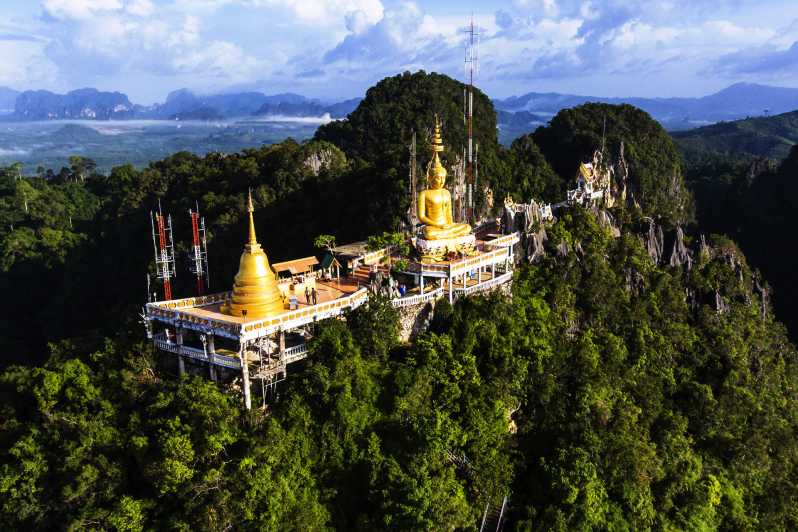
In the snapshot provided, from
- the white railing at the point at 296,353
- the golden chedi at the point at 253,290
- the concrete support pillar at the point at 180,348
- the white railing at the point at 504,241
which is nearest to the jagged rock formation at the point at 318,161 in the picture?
the white railing at the point at 504,241

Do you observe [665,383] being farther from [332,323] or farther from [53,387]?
[53,387]

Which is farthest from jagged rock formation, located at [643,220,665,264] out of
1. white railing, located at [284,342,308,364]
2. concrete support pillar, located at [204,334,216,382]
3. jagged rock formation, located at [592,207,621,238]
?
concrete support pillar, located at [204,334,216,382]

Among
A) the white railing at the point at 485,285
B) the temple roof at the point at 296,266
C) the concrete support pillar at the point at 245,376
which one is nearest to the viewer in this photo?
the concrete support pillar at the point at 245,376

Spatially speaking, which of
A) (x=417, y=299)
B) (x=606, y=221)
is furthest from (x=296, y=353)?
(x=606, y=221)

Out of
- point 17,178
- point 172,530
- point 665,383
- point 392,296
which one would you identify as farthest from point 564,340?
point 17,178

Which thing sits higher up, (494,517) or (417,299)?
(417,299)

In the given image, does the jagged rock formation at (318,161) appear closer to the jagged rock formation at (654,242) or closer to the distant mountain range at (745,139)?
the jagged rock formation at (654,242)

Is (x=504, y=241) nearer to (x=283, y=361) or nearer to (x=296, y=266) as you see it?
(x=296, y=266)
